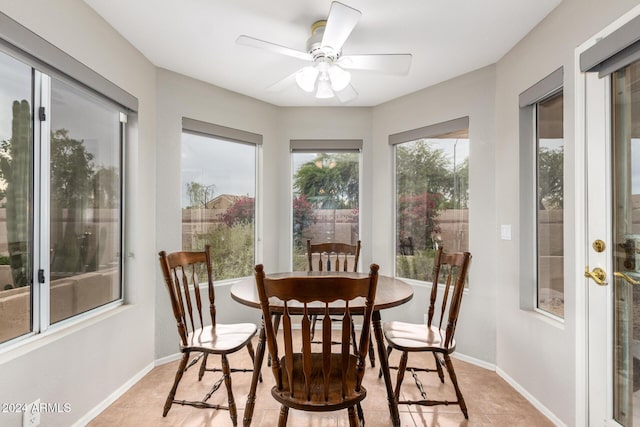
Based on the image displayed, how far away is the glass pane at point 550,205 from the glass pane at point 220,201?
2654mm

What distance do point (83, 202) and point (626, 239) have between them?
3.10 meters

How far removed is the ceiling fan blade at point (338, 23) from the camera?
5.54 ft

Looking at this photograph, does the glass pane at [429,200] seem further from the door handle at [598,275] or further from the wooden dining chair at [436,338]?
the door handle at [598,275]

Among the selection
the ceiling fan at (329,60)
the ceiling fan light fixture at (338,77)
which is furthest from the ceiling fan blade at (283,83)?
the ceiling fan light fixture at (338,77)

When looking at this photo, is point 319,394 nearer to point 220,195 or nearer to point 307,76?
point 307,76

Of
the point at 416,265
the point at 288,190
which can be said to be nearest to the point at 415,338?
the point at 416,265

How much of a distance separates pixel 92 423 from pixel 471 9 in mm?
3389

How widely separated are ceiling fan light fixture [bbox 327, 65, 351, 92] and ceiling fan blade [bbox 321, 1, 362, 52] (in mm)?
164

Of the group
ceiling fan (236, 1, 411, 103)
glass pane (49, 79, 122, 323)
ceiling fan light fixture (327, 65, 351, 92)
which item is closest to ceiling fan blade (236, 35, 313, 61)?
ceiling fan (236, 1, 411, 103)

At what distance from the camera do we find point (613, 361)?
1.77 m

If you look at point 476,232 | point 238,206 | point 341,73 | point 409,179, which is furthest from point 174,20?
Result: point 476,232

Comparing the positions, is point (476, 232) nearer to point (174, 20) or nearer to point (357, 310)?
point (357, 310)

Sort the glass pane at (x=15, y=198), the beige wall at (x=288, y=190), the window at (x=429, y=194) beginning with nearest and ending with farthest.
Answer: the glass pane at (x=15, y=198) < the beige wall at (x=288, y=190) < the window at (x=429, y=194)

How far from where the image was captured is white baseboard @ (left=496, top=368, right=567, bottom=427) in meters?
2.09
